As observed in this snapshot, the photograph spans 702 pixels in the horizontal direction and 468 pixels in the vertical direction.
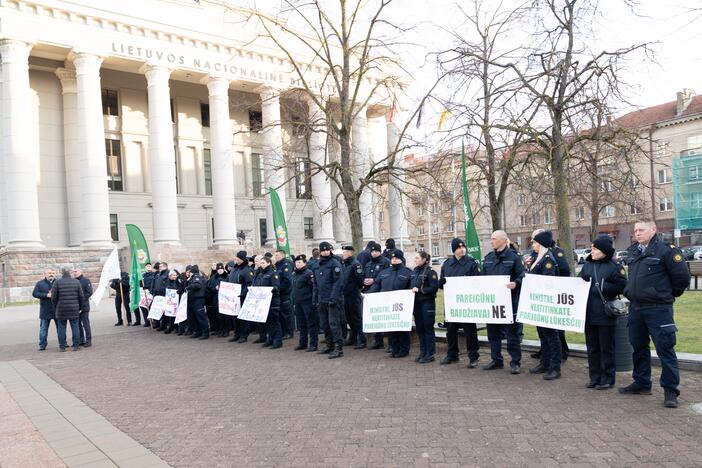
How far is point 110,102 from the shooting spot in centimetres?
4069

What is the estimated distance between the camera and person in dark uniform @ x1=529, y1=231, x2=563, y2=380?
318 inches

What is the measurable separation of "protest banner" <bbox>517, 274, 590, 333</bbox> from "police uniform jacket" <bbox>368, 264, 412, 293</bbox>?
2457 mm

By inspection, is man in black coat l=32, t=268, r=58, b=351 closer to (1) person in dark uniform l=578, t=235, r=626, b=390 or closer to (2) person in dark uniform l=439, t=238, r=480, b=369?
(2) person in dark uniform l=439, t=238, r=480, b=369

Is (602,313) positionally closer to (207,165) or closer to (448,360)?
(448,360)

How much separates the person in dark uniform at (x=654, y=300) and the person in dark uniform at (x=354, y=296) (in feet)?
18.6

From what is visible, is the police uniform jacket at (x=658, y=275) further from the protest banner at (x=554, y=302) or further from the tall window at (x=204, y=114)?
the tall window at (x=204, y=114)

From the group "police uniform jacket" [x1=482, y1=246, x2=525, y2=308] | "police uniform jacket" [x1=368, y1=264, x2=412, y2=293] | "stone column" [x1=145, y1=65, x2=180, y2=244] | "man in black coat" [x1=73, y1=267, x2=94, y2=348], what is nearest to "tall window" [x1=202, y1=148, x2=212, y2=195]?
"stone column" [x1=145, y1=65, x2=180, y2=244]

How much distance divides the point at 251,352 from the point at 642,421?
7899mm

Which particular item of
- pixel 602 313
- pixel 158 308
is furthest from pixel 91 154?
pixel 602 313

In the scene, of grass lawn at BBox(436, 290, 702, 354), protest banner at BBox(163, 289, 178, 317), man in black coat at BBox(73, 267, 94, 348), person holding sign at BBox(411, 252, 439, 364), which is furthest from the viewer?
protest banner at BBox(163, 289, 178, 317)

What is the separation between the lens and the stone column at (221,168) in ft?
122

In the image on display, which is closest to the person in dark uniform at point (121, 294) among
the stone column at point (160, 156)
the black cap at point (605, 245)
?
the stone column at point (160, 156)

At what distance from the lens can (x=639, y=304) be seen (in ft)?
21.8

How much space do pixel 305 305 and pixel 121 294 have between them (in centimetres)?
1033
